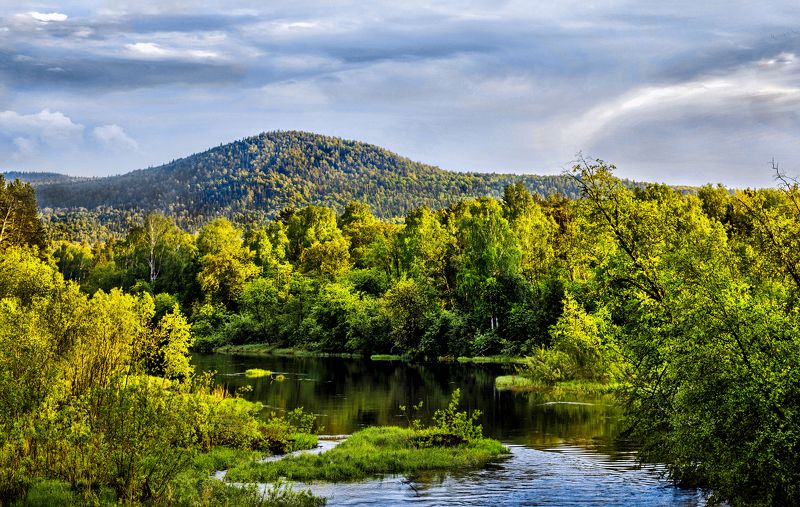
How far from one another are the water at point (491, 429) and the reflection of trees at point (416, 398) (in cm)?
7

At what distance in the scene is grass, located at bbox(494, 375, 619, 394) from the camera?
2151 inches

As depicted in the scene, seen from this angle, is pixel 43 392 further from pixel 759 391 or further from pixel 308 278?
pixel 308 278

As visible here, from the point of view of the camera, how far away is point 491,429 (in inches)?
1535

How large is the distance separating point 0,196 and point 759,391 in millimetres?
74999

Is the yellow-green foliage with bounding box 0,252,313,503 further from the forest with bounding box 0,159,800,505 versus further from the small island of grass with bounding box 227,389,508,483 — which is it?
the small island of grass with bounding box 227,389,508,483

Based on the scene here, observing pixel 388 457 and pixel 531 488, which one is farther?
pixel 388 457

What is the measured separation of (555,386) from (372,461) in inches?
1283

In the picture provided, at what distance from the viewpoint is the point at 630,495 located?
2439 centimetres

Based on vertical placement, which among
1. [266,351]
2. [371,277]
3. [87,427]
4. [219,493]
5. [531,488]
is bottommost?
[266,351]

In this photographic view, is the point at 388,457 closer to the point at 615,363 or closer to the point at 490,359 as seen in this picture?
the point at 615,363

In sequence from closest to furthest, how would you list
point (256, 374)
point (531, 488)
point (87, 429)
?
point (87, 429), point (531, 488), point (256, 374)

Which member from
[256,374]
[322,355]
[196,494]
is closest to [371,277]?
[322,355]

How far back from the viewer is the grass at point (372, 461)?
88.3 ft

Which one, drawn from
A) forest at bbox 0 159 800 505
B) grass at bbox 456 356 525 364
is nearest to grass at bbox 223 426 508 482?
forest at bbox 0 159 800 505
